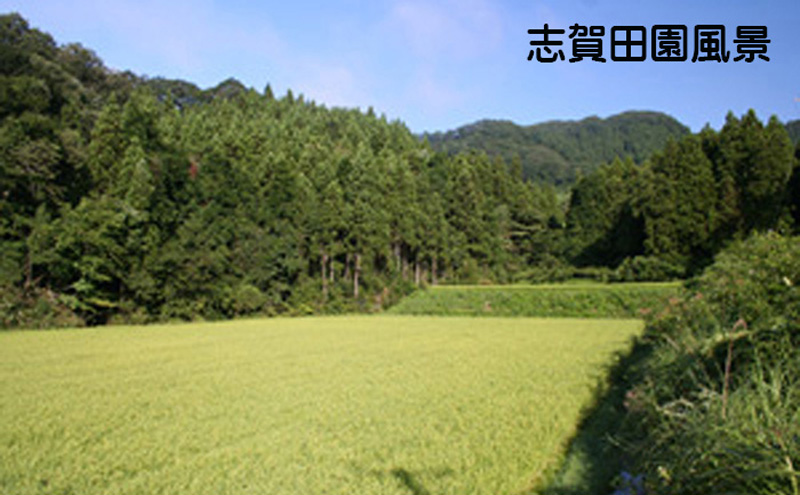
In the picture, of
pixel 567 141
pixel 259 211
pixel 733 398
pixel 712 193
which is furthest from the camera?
pixel 567 141

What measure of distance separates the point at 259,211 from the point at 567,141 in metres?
119

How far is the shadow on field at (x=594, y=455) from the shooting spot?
4129 mm

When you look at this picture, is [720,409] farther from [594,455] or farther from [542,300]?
[542,300]

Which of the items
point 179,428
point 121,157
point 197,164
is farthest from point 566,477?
point 197,164

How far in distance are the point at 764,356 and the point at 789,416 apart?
4.29 feet

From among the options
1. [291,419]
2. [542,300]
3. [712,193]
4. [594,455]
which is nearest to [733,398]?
[594,455]

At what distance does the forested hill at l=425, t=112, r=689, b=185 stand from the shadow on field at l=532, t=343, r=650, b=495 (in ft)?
314

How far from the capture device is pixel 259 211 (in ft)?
95.8

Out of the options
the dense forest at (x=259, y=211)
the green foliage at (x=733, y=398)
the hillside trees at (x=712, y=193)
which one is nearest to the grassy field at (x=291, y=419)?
the green foliage at (x=733, y=398)

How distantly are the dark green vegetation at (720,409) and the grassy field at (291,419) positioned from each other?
0.44m

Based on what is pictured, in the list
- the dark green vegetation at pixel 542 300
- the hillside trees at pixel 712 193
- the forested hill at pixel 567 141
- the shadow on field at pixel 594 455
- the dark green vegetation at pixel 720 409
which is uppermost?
the forested hill at pixel 567 141

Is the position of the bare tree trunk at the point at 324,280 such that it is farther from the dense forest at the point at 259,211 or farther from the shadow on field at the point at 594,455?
the shadow on field at the point at 594,455

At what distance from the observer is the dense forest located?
72.4 ft

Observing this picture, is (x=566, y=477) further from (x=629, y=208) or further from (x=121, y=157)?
(x=629, y=208)
